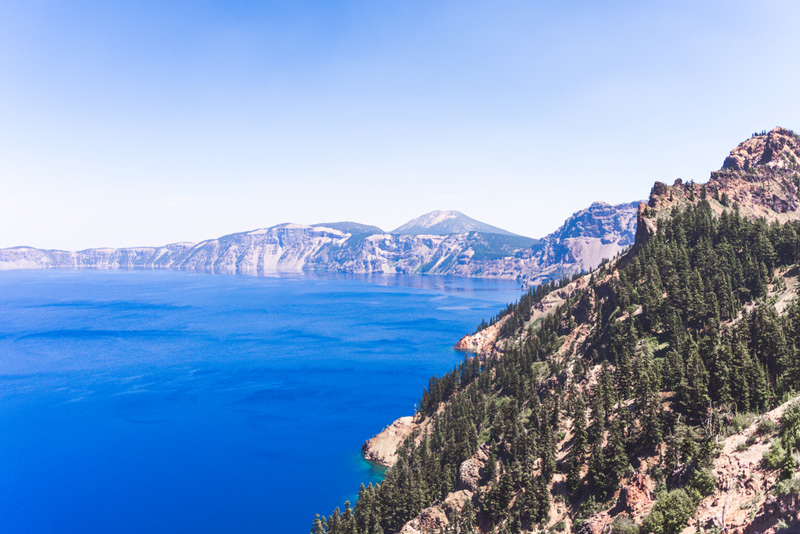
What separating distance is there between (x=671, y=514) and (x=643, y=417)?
18.7 m

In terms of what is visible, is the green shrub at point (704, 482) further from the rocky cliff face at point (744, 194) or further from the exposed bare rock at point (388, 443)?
the rocky cliff face at point (744, 194)

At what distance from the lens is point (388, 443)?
392 ft

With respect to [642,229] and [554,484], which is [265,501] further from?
[642,229]

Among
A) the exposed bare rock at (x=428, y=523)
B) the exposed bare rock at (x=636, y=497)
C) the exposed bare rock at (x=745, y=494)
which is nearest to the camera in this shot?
the exposed bare rock at (x=745, y=494)

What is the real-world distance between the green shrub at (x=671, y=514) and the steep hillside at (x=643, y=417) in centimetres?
14

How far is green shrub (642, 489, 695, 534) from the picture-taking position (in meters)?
42.1

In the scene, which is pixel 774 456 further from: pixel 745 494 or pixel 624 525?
pixel 624 525

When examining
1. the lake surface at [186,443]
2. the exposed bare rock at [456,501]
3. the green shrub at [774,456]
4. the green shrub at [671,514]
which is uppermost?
the green shrub at [774,456]

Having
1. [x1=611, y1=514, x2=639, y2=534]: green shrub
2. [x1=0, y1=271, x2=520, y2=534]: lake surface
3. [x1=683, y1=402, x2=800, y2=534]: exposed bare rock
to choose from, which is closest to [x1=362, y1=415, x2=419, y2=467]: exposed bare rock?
[x1=0, y1=271, x2=520, y2=534]: lake surface

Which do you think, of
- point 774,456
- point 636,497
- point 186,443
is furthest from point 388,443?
point 774,456

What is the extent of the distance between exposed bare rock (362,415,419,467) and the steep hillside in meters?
0.98

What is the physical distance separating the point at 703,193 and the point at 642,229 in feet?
103

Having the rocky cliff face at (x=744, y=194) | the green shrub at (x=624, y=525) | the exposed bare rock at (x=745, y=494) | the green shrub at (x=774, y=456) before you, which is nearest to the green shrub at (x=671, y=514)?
the exposed bare rock at (x=745, y=494)

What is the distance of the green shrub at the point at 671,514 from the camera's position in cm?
4206
